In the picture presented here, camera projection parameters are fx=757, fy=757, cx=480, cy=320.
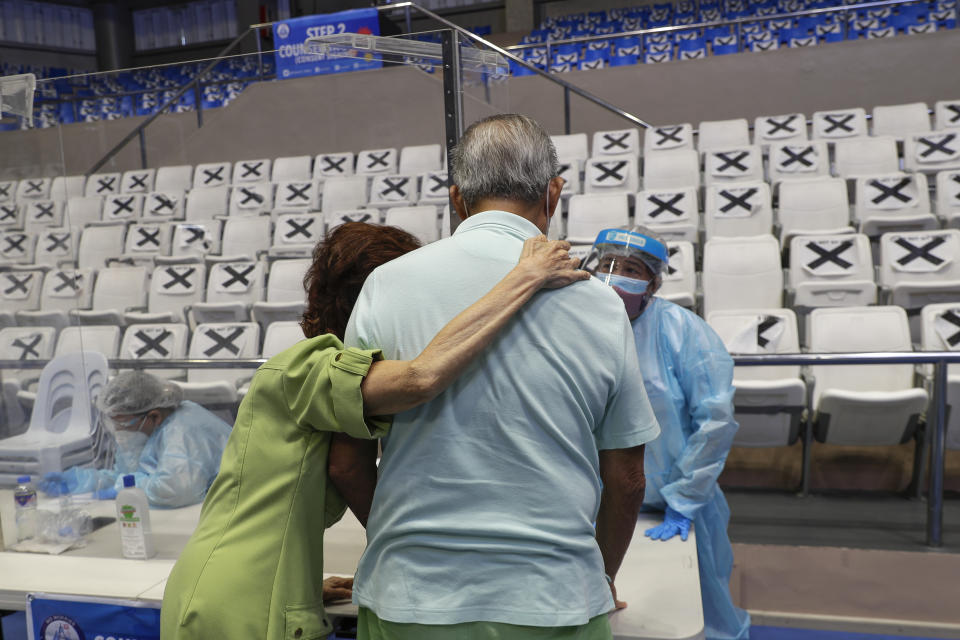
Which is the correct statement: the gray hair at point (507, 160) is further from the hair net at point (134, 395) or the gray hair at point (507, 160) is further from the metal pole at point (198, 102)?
the metal pole at point (198, 102)

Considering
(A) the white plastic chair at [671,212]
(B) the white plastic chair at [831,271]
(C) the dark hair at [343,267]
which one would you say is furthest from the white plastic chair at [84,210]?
(B) the white plastic chair at [831,271]

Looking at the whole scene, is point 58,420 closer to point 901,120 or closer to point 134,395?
point 134,395

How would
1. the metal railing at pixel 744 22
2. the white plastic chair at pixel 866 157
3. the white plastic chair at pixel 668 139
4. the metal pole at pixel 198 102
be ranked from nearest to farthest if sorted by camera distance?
the metal pole at pixel 198 102 → the white plastic chair at pixel 866 157 → the white plastic chair at pixel 668 139 → the metal railing at pixel 744 22

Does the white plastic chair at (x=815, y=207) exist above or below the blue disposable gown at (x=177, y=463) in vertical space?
above

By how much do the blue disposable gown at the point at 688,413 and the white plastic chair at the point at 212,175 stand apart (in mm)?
2421

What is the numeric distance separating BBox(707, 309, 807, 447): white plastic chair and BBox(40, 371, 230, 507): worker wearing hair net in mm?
2009

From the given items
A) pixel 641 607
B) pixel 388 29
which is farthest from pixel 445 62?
pixel 388 29

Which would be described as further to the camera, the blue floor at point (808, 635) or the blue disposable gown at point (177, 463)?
the blue floor at point (808, 635)

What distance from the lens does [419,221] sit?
154 inches

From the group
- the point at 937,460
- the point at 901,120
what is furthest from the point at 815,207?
the point at 937,460

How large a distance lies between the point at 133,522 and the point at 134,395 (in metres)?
0.55

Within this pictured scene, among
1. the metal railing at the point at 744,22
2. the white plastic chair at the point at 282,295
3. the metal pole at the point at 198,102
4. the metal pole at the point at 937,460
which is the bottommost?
the metal pole at the point at 937,460

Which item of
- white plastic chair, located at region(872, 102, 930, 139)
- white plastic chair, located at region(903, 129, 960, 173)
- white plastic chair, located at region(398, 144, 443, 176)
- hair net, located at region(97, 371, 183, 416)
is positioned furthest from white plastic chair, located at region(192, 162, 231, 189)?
white plastic chair, located at region(872, 102, 930, 139)

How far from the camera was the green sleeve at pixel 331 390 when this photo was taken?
93 cm
